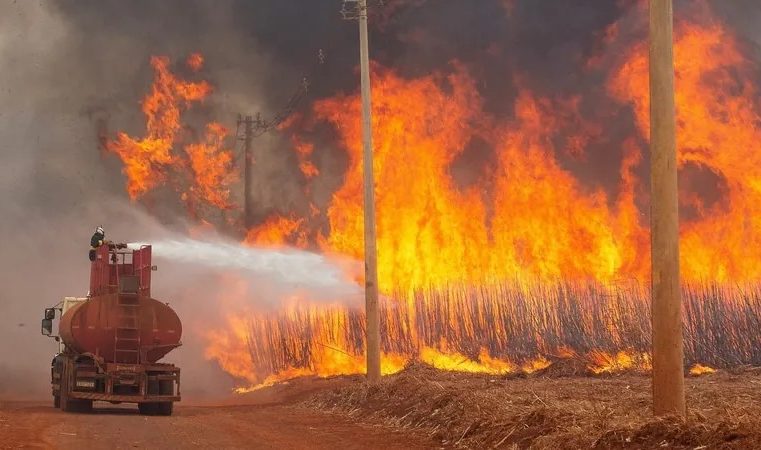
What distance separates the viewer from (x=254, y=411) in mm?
27891

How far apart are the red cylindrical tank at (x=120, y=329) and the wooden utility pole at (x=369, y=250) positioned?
5.29 meters

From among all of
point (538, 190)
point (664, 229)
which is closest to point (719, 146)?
point (538, 190)

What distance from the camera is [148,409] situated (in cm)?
2820

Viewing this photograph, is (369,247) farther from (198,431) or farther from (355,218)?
(355,218)

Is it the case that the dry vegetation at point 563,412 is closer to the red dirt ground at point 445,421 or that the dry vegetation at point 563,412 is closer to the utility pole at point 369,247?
the red dirt ground at point 445,421

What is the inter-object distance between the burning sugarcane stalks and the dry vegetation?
2424mm

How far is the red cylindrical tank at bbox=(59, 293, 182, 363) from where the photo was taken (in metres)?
27.5

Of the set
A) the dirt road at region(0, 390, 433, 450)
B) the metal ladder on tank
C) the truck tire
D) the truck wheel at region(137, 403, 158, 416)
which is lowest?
the dirt road at region(0, 390, 433, 450)

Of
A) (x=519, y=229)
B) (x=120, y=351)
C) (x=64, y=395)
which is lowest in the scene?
(x=64, y=395)

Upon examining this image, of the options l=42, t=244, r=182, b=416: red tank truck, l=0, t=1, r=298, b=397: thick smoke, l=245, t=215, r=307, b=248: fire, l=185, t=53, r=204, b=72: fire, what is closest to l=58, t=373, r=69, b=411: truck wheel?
l=42, t=244, r=182, b=416: red tank truck

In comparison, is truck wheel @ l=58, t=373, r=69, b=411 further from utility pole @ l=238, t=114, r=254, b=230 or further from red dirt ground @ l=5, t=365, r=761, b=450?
utility pole @ l=238, t=114, r=254, b=230

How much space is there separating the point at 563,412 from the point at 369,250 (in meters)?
11.9

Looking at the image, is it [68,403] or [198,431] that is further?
[68,403]

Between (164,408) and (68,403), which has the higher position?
(68,403)
